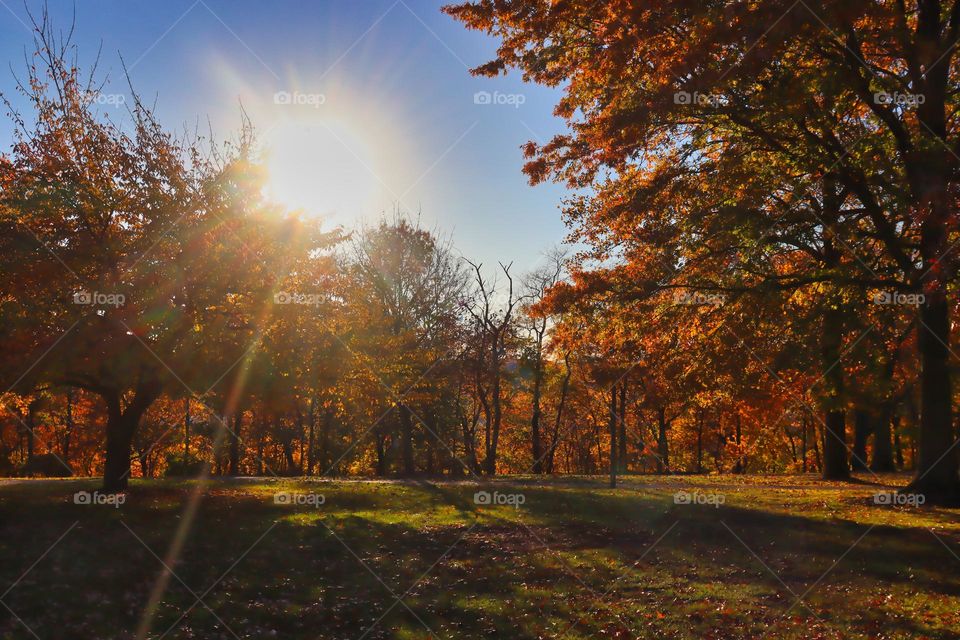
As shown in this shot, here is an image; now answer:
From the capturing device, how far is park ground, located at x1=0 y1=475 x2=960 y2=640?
380 inches

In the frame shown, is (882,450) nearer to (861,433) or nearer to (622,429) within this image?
(861,433)

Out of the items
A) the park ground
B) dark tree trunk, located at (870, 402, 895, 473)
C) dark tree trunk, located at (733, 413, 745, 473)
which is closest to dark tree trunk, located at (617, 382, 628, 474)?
dark tree trunk, located at (733, 413, 745, 473)

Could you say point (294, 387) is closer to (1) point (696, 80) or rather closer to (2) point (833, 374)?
(1) point (696, 80)

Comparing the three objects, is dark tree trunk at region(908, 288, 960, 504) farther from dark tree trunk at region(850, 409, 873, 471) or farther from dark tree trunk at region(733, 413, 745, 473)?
dark tree trunk at region(733, 413, 745, 473)

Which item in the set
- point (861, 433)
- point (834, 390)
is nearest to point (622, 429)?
point (861, 433)

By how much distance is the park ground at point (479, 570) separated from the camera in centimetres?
966

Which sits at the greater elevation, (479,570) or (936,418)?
(936,418)

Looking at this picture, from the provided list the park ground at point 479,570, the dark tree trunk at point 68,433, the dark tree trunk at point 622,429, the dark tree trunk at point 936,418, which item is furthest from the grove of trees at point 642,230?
the dark tree trunk at point 68,433

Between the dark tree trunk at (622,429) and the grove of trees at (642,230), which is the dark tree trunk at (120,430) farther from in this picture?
the dark tree trunk at (622,429)

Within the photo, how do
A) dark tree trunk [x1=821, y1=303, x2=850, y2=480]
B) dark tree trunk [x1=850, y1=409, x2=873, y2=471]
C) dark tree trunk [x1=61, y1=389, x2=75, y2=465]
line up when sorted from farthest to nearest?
1. dark tree trunk [x1=61, y1=389, x2=75, y2=465]
2. dark tree trunk [x1=850, y1=409, x2=873, y2=471]
3. dark tree trunk [x1=821, y1=303, x2=850, y2=480]

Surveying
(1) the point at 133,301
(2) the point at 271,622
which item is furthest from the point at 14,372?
(2) the point at 271,622

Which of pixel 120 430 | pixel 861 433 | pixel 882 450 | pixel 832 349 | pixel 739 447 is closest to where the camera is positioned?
pixel 120 430

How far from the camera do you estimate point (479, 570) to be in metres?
12.9

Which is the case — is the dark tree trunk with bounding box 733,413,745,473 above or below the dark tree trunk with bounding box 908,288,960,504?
below
